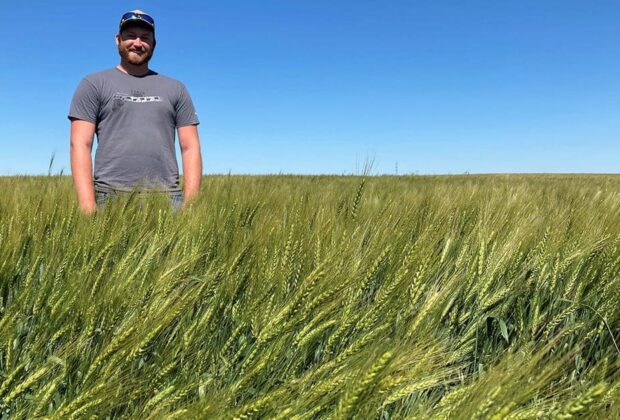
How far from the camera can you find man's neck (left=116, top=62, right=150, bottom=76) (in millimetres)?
2562

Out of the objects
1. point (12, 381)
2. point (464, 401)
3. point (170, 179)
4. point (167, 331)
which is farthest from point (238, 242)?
point (170, 179)

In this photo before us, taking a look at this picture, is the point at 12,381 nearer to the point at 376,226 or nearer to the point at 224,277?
the point at 224,277

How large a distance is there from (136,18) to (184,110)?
560 mm

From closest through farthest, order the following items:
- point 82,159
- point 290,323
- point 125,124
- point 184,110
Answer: point 290,323
point 82,159
point 125,124
point 184,110

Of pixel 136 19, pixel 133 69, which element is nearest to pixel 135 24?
pixel 136 19

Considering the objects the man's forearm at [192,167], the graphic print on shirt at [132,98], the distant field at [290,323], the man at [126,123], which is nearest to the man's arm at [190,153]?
the man's forearm at [192,167]

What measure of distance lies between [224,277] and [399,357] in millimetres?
623

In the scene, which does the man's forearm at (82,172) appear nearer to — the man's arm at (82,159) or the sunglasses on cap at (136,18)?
the man's arm at (82,159)

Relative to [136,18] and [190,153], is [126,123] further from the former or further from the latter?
[136,18]

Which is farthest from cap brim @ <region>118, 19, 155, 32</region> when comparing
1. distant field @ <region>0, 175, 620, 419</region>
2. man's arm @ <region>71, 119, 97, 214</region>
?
distant field @ <region>0, 175, 620, 419</region>

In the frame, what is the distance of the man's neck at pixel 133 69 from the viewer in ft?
8.40

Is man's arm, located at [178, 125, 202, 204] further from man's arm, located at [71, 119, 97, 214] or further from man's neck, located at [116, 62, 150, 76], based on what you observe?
man's arm, located at [71, 119, 97, 214]

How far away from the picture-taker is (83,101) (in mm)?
2395

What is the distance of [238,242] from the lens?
1321mm
